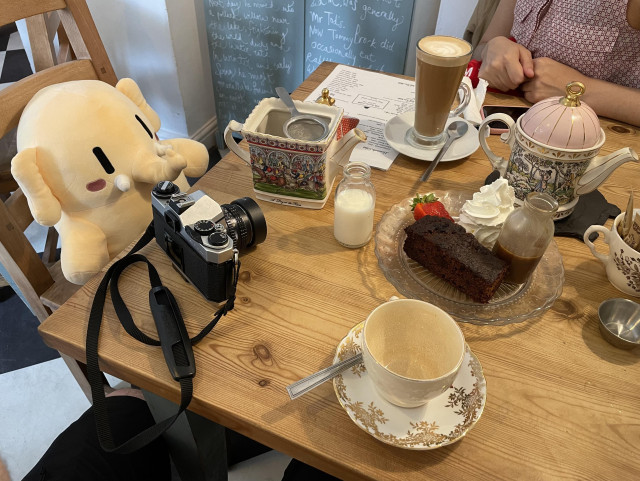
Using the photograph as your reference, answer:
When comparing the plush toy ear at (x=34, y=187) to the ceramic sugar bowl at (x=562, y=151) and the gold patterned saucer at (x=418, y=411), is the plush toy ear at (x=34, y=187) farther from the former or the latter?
the ceramic sugar bowl at (x=562, y=151)

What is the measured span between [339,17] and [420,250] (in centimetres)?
142

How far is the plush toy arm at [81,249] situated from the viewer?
925 mm

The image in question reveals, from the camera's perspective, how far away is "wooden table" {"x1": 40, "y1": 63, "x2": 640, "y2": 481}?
54cm

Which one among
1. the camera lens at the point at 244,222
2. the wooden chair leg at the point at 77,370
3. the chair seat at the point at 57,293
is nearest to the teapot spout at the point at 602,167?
the camera lens at the point at 244,222

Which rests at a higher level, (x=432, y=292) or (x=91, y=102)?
(x=91, y=102)

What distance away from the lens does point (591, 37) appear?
113 centimetres

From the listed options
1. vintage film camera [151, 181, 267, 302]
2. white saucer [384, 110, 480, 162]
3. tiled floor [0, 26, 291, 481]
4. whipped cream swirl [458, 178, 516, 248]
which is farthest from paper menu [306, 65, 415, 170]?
tiled floor [0, 26, 291, 481]

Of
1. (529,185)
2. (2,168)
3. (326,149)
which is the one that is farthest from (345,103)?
(2,168)

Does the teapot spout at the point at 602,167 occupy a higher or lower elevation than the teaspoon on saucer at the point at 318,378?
higher

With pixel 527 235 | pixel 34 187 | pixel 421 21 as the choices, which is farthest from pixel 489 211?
pixel 421 21

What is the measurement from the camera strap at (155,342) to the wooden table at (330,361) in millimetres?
16

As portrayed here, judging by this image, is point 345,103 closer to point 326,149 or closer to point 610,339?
point 326,149

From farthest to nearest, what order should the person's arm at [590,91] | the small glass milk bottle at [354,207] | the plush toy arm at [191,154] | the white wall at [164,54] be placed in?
the white wall at [164,54]
the plush toy arm at [191,154]
the person's arm at [590,91]
the small glass milk bottle at [354,207]

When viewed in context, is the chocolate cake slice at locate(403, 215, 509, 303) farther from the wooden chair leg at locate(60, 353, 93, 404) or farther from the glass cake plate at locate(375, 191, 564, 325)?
the wooden chair leg at locate(60, 353, 93, 404)
